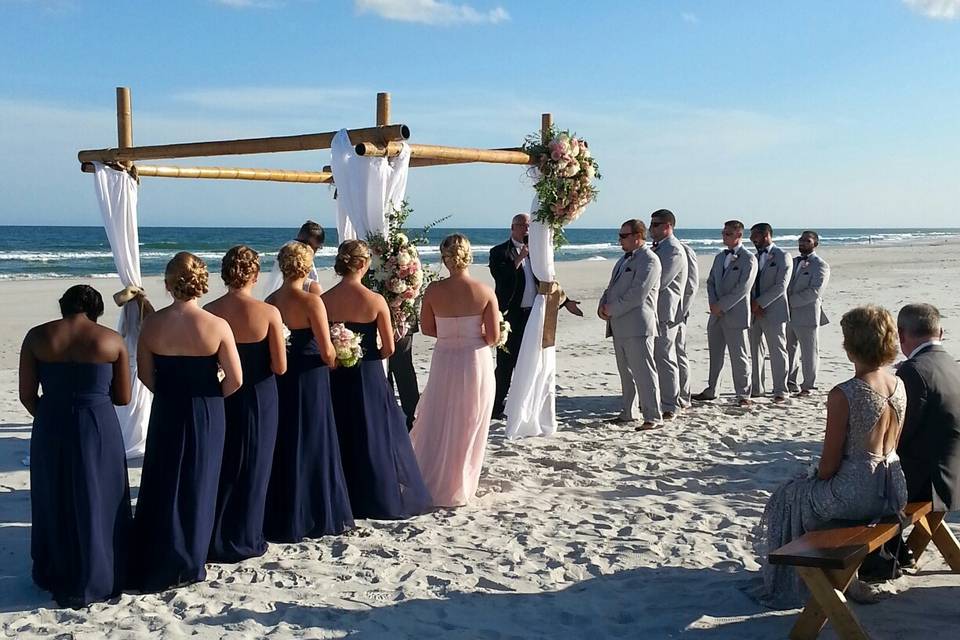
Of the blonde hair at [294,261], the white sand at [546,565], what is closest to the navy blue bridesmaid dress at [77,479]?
the white sand at [546,565]

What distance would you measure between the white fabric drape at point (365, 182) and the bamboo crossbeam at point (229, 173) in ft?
7.84

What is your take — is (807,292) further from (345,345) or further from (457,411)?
(345,345)

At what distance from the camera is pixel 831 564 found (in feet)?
12.3

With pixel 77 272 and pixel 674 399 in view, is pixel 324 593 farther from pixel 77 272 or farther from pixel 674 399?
pixel 77 272

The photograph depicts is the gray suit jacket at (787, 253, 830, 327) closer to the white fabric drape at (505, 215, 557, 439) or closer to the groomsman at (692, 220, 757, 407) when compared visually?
the groomsman at (692, 220, 757, 407)

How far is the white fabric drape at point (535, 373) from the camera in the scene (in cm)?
797

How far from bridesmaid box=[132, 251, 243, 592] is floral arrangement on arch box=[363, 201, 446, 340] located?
189cm

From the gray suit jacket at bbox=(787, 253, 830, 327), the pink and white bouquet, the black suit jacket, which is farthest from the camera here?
the gray suit jacket at bbox=(787, 253, 830, 327)

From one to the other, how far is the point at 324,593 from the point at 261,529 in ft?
2.52

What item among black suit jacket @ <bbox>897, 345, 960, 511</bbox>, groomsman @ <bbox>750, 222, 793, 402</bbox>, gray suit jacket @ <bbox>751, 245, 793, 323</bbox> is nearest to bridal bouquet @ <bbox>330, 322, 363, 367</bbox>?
black suit jacket @ <bbox>897, 345, 960, 511</bbox>

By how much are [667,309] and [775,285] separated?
65.7 inches

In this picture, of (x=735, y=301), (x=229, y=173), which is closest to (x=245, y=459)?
(x=229, y=173)

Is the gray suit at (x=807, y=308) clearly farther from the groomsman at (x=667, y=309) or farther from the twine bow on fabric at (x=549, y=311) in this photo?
the twine bow on fabric at (x=549, y=311)

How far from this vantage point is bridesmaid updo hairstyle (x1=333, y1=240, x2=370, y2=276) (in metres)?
5.85
